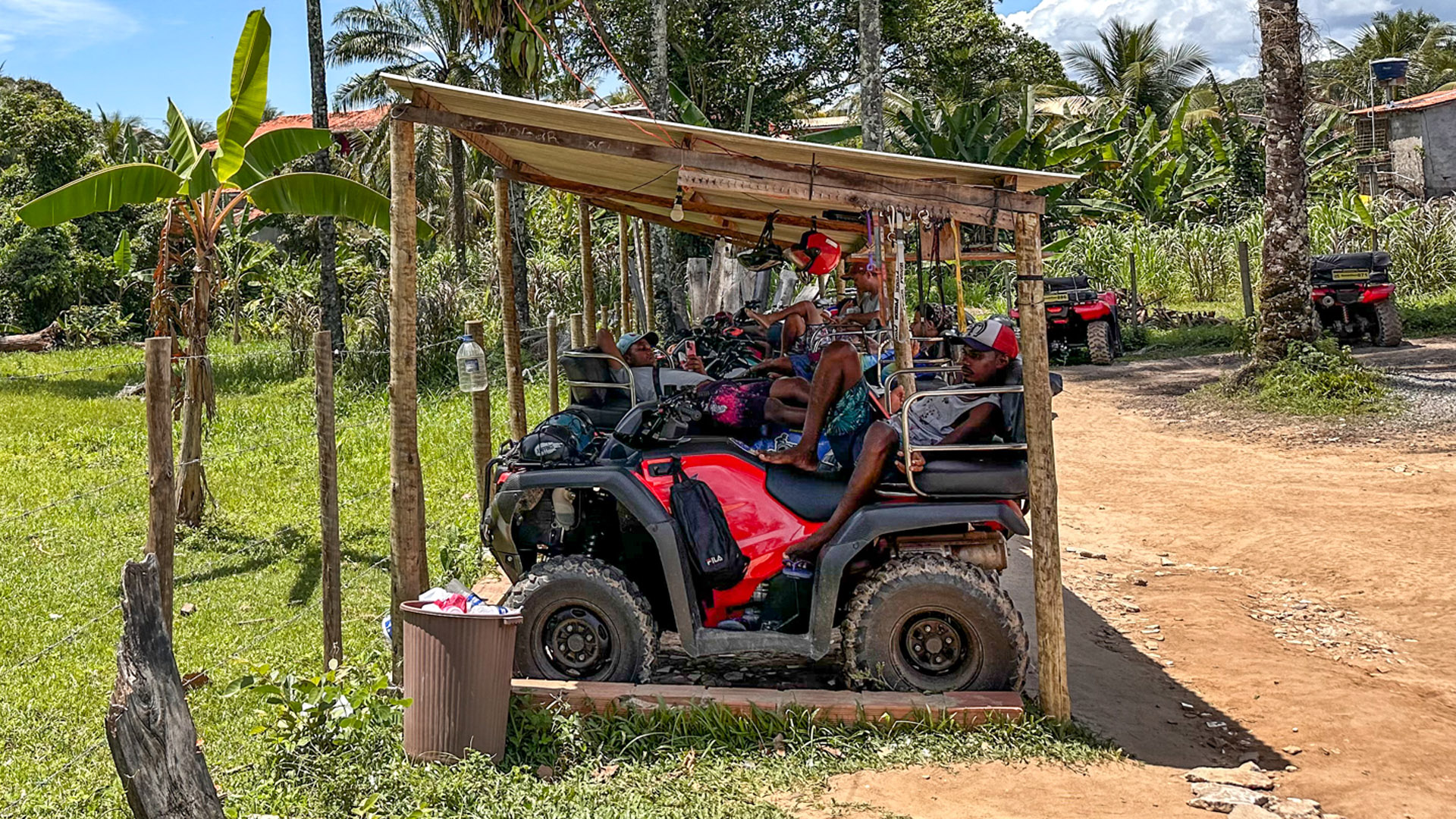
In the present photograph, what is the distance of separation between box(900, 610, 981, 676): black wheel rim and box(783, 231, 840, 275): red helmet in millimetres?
4452

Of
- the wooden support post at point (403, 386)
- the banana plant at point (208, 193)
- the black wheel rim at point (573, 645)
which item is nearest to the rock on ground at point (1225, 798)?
the black wheel rim at point (573, 645)

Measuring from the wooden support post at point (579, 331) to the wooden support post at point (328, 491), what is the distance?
583 cm

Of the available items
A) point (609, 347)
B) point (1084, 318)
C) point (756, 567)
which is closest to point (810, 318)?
point (609, 347)

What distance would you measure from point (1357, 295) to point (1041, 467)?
1474 cm

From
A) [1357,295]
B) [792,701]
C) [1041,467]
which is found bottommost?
[792,701]

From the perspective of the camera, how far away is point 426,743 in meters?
4.99

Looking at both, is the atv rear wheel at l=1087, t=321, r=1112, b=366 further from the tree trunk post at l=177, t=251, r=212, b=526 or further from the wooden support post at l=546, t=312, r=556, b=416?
the tree trunk post at l=177, t=251, r=212, b=526

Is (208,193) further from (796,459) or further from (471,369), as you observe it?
(796,459)

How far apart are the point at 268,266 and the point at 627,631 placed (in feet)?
85.5

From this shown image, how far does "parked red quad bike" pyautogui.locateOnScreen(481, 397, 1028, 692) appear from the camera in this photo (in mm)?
5652

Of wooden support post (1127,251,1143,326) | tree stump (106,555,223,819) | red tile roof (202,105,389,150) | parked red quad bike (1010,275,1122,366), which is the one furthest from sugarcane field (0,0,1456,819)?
red tile roof (202,105,389,150)

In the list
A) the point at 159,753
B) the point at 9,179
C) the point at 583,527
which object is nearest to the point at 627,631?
the point at 583,527

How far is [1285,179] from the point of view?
48.3ft

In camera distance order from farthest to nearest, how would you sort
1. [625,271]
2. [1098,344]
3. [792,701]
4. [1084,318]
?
1. [1084,318]
2. [1098,344]
3. [625,271]
4. [792,701]
